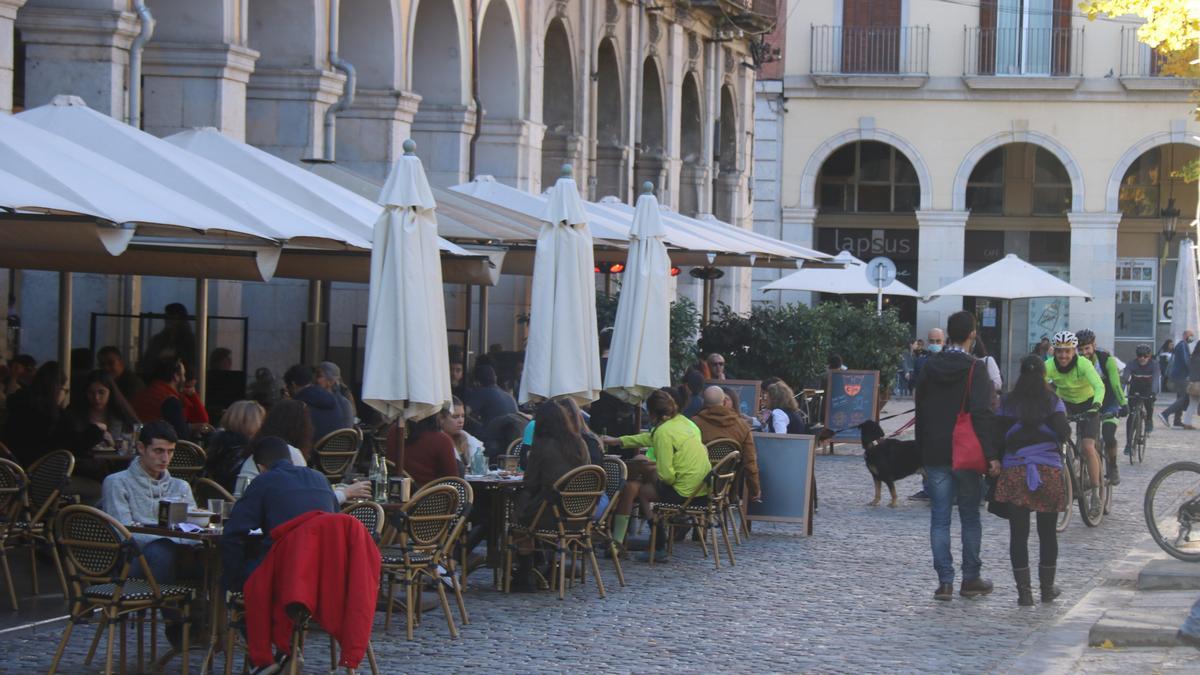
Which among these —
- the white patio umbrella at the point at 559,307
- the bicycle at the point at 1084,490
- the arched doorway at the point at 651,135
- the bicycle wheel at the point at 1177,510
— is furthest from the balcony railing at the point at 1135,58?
the white patio umbrella at the point at 559,307

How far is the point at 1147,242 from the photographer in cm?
4494

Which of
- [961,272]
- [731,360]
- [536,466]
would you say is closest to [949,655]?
[536,466]

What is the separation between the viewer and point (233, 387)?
17312 mm

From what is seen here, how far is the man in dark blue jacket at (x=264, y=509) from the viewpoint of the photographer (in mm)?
8445

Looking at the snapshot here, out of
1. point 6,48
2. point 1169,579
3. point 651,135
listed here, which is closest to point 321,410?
point 6,48

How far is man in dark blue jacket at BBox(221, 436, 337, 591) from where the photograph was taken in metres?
8.45

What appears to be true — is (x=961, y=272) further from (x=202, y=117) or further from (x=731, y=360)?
(x=202, y=117)

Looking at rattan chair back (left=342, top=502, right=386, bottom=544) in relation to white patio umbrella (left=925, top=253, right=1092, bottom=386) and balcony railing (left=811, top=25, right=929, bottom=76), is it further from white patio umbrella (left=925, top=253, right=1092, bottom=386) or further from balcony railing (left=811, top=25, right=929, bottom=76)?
balcony railing (left=811, top=25, right=929, bottom=76)

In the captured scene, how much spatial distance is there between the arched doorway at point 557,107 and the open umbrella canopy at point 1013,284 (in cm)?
754

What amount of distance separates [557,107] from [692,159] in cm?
846

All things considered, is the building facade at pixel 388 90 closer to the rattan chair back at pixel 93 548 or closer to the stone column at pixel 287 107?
the stone column at pixel 287 107

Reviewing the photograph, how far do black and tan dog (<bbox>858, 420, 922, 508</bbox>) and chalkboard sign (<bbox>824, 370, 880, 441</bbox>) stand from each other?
17.3 feet

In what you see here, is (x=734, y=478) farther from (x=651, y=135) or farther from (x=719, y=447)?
(x=651, y=135)

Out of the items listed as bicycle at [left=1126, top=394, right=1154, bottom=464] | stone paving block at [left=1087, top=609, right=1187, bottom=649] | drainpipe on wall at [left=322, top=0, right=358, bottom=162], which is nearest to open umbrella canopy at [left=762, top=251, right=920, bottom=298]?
bicycle at [left=1126, top=394, right=1154, bottom=464]
